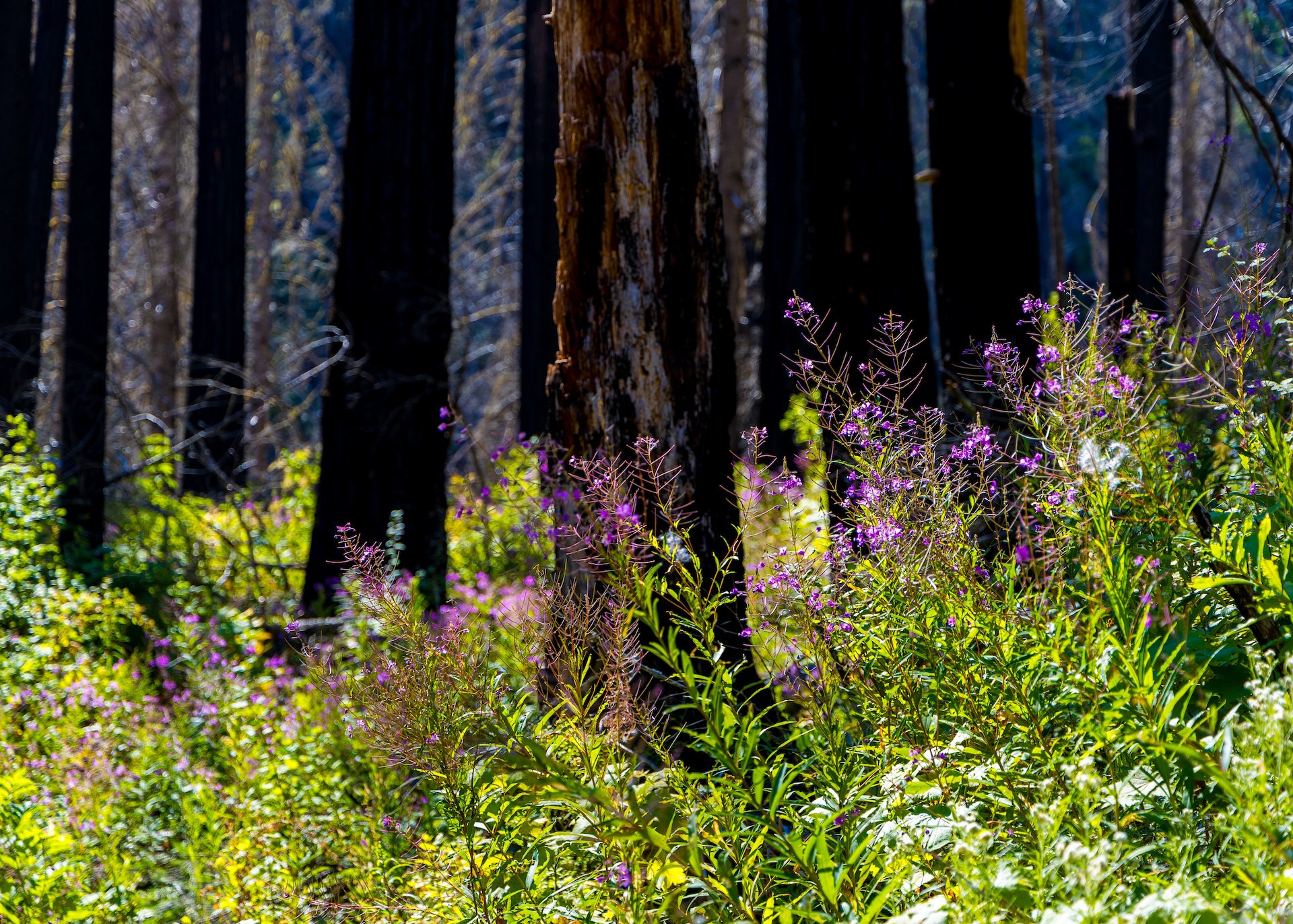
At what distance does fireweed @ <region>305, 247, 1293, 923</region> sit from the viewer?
5.90 ft

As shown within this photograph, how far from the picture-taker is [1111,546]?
1.95 m

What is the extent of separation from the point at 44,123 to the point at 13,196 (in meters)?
1.57

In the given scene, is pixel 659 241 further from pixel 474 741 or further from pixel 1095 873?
pixel 1095 873

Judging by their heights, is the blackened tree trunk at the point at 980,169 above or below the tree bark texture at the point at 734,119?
below

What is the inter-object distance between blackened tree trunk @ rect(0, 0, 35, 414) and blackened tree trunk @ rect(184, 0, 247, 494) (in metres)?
3.44

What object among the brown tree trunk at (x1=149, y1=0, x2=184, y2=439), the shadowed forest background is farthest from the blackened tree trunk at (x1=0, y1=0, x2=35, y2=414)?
the brown tree trunk at (x1=149, y1=0, x2=184, y2=439)

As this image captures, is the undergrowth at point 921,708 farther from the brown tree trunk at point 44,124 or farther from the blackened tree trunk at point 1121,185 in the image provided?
the brown tree trunk at point 44,124

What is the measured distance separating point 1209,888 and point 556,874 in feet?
4.07

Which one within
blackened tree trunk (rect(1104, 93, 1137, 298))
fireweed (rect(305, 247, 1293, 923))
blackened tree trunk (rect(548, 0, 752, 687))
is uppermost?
blackened tree trunk (rect(1104, 93, 1137, 298))

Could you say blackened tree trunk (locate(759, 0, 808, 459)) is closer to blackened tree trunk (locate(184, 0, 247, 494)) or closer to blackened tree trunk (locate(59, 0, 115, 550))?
blackened tree trunk (locate(59, 0, 115, 550))

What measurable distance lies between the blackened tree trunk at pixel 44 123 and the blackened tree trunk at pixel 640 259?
8584 millimetres

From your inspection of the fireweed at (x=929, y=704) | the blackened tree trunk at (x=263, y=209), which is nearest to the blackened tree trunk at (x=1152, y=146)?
the fireweed at (x=929, y=704)

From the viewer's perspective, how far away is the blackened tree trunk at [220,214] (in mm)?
13602

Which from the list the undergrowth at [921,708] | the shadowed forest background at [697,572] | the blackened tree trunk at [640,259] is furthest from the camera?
the blackened tree trunk at [640,259]
